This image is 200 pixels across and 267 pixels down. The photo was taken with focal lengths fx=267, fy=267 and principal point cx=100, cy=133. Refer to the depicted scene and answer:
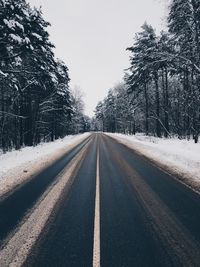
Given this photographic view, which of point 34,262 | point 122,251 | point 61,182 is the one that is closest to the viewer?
point 34,262

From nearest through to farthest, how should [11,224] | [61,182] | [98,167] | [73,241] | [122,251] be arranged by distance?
1. [122,251]
2. [73,241]
3. [11,224]
4. [61,182]
5. [98,167]

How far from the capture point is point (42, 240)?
16.3 feet

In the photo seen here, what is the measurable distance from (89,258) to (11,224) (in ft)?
7.59

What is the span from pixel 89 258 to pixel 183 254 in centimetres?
153

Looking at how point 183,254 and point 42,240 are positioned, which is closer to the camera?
point 183,254

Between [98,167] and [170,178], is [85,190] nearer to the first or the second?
[170,178]

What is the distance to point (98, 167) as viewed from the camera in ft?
43.3

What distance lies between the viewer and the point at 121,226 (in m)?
5.65

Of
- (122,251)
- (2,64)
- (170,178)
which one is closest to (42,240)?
(122,251)

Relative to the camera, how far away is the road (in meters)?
4.30

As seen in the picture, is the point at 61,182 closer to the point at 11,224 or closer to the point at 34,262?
the point at 11,224

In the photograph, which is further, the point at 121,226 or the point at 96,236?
the point at 121,226

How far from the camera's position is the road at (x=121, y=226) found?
4298mm

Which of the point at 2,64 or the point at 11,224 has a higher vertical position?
the point at 2,64
